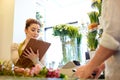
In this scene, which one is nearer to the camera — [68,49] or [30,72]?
[30,72]

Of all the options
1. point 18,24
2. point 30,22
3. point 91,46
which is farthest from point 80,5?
point 91,46

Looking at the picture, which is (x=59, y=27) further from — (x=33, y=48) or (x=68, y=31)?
(x=33, y=48)

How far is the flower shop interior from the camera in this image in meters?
1.85

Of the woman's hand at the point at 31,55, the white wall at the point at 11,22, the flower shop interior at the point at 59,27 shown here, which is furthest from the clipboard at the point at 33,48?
the white wall at the point at 11,22

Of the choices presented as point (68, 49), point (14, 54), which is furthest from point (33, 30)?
point (68, 49)

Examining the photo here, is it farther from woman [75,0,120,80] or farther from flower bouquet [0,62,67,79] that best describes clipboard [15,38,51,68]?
woman [75,0,120,80]

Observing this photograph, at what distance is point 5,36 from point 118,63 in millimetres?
2502

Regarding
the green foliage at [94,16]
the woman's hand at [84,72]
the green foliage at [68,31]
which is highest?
the green foliage at [94,16]

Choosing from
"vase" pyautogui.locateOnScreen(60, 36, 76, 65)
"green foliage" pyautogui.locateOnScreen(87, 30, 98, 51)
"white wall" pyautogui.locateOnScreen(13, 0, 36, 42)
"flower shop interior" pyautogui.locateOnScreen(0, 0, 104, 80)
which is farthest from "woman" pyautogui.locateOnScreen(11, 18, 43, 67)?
"white wall" pyautogui.locateOnScreen(13, 0, 36, 42)

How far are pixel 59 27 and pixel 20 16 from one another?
1135mm

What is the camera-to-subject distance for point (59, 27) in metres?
2.15

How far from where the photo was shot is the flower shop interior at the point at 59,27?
1.85 m

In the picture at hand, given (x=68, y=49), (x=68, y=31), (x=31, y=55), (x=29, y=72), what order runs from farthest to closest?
(x=68, y=31), (x=68, y=49), (x=31, y=55), (x=29, y=72)

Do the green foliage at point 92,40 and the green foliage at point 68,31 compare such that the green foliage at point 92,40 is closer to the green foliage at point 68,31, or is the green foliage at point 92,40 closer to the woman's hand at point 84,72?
the green foliage at point 68,31
